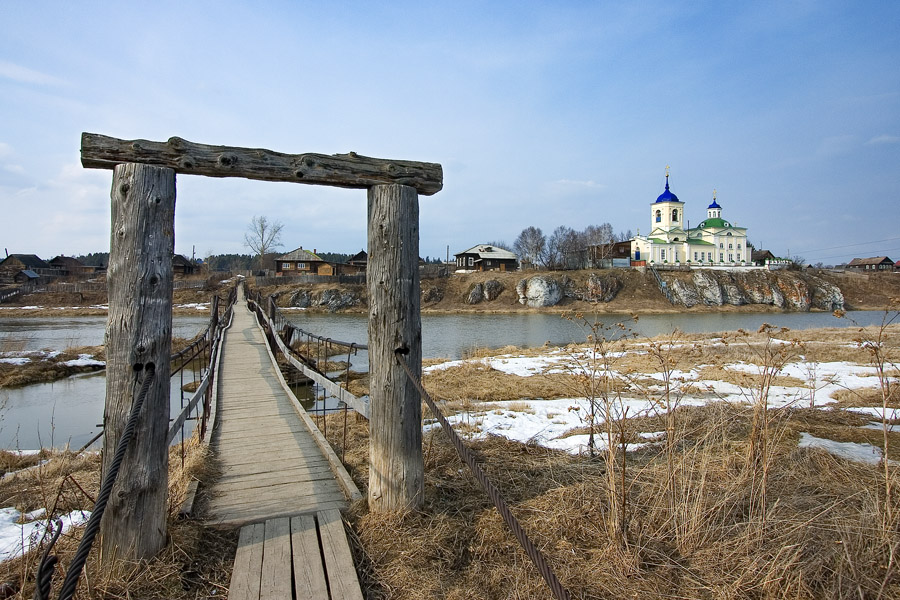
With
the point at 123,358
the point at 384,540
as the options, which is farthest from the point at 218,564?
the point at 123,358

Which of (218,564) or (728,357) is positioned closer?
(218,564)

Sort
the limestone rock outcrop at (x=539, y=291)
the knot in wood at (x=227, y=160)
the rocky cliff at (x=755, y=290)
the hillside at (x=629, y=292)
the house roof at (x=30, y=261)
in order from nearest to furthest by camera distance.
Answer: the knot in wood at (x=227, y=160) → the hillside at (x=629, y=292) → the limestone rock outcrop at (x=539, y=291) → the rocky cliff at (x=755, y=290) → the house roof at (x=30, y=261)

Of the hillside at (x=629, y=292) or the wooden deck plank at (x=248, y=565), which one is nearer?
the wooden deck plank at (x=248, y=565)

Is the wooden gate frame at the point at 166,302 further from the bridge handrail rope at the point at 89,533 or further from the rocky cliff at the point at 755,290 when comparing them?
the rocky cliff at the point at 755,290

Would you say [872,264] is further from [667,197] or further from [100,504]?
[100,504]

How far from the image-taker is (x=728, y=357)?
1277 cm

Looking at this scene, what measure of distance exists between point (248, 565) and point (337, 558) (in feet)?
1.66

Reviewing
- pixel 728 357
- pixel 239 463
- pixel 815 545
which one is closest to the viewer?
pixel 815 545

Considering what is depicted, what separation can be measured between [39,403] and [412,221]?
13222 mm

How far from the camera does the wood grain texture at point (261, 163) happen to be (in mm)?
2875

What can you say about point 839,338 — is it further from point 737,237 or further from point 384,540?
point 737,237

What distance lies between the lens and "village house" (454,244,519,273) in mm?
72938

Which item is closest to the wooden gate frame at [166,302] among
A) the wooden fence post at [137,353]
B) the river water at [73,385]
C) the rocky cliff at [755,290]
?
the wooden fence post at [137,353]

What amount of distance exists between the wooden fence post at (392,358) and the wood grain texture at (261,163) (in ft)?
0.48
